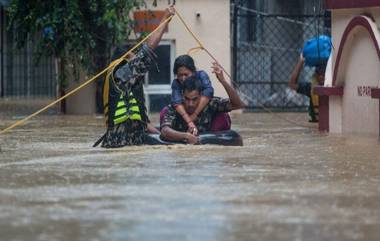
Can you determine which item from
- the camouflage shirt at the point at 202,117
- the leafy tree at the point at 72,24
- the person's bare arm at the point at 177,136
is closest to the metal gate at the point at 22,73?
the leafy tree at the point at 72,24

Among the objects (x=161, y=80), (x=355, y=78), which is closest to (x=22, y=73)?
(x=161, y=80)

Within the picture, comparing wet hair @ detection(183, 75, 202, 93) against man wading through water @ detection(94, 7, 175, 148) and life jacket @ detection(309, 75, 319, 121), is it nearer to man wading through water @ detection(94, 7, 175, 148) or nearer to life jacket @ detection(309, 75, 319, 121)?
man wading through water @ detection(94, 7, 175, 148)

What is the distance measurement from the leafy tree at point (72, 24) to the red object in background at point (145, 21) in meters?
0.68

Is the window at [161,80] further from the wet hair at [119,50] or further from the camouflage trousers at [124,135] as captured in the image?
the camouflage trousers at [124,135]

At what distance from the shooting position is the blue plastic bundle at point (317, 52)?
20719 millimetres

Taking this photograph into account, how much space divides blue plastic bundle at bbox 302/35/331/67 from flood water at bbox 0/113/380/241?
180 inches

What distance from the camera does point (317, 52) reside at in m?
20.7

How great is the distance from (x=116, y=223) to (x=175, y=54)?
639 inches

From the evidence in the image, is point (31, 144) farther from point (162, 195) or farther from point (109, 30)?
point (109, 30)

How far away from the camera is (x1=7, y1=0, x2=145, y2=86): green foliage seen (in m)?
22.4

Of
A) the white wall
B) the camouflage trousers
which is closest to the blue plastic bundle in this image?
the white wall

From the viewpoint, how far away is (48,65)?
110 ft

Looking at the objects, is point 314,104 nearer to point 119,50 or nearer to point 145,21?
point 119,50

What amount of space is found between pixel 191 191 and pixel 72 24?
12.6 metres
